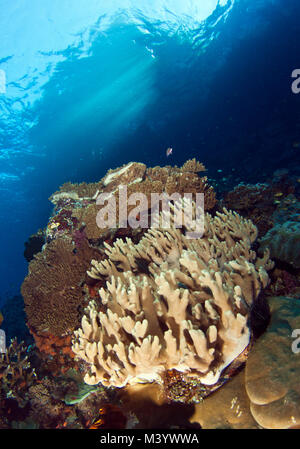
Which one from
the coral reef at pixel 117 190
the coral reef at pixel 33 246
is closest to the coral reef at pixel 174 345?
the coral reef at pixel 117 190

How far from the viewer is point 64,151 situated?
4366 centimetres

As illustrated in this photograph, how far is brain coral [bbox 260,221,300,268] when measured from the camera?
4.21m

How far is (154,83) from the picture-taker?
103 ft

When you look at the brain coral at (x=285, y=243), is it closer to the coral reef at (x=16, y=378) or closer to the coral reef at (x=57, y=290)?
the coral reef at (x=57, y=290)

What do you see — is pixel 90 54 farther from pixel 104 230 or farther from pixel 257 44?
pixel 104 230

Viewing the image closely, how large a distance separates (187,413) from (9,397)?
4.66 meters

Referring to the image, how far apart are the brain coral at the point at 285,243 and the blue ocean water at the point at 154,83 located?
39.8 feet

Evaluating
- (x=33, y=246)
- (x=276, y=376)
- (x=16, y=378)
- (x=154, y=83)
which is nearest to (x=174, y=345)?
(x=276, y=376)

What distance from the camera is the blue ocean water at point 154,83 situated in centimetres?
2275

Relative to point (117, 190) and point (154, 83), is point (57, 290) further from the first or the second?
point (154, 83)

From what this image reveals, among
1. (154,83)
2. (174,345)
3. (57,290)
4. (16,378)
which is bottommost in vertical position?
(16,378)

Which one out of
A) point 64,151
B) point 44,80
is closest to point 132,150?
point 64,151

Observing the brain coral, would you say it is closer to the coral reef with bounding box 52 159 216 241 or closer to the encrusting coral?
the coral reef with bounding box 52 159 216 241

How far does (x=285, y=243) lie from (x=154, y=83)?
111 feet
